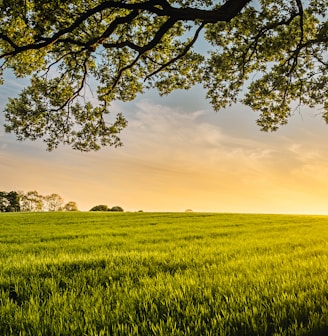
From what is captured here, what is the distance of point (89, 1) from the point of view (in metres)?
13.2

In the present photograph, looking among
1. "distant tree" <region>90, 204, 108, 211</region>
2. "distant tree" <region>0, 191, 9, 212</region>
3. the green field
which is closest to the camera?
the green field

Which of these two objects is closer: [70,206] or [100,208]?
[100,208]

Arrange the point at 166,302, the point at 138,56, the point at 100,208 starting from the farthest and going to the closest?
1. the point at 100,208
2. the point at 138,56
3. the point at 166,302

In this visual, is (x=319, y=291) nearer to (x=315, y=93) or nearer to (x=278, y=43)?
(x=278, y=43)

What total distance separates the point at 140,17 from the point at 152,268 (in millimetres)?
12934

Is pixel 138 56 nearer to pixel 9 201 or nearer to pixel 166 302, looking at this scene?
pixel 166 302

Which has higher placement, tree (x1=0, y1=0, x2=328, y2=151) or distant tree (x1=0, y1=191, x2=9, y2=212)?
tree (x1=0, y1=0, x2=328, y2=151)

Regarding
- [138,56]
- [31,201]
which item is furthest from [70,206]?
[138,56]

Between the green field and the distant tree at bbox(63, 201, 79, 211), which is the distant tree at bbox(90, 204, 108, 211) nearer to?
the distant tree at bbox(63, 201, 79, 211)

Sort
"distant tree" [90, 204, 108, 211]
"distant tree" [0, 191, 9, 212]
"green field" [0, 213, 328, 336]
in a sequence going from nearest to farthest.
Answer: "green field" [0, 213, 328, 336] → "distant tree" [90, 204, 108, 211] → "distant tree" [0, 191, 9, 212]

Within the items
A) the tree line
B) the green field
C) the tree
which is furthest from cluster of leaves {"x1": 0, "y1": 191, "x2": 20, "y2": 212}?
the green field

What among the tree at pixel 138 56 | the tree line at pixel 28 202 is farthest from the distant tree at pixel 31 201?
the tree at pixel 138 56

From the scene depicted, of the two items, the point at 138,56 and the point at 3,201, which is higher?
the point at 138,56

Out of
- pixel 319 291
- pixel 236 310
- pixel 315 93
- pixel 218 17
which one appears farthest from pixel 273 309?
pixel 315 93
